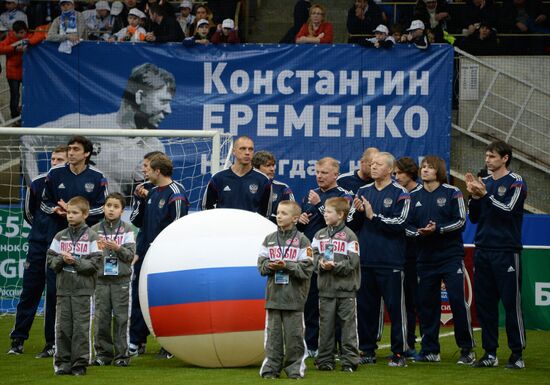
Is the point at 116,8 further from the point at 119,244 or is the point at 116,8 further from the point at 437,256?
the point at 437,256

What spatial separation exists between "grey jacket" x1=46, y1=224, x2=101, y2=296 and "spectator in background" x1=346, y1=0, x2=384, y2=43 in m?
10.4

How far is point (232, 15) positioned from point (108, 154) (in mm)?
4216

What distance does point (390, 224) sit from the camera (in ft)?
37.4

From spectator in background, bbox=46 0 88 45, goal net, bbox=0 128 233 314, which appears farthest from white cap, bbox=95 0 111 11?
goal net, bbox=0 128 233 314

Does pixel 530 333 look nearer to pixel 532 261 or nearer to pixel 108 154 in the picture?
pixel 532 261

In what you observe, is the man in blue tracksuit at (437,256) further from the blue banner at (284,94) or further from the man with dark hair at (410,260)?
the blue banner at (284,94)

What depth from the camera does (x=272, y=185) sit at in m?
12.4

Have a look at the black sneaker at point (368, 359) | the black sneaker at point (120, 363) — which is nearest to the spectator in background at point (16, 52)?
the black sneaker at point (120, 363)

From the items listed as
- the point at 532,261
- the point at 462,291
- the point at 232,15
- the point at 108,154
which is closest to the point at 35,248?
the point at 462,291

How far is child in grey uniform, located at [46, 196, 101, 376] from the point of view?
1027 centimetres

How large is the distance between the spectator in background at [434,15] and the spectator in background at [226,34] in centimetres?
321

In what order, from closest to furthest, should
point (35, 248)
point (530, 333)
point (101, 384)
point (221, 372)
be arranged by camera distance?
point (101, 384) < point (221, 372) < point (35, 248) < point (530, 333)

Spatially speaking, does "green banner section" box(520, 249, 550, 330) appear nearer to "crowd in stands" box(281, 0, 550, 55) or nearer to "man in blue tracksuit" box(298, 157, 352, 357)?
"man in blue tracksuit" box(298, 157, 352, 357)

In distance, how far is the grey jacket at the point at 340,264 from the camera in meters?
10.6
